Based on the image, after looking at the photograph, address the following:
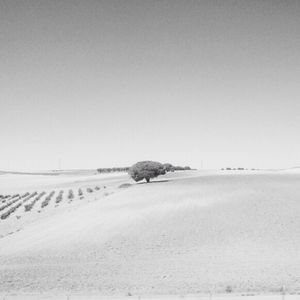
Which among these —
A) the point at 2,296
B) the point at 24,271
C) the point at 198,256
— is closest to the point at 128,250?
the point at 198,256

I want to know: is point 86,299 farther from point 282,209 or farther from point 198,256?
point 282,209

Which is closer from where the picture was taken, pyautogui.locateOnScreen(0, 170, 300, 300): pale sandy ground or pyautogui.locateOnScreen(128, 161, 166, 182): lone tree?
pyautogui.locateOnScreen(0, 170, 300, 300): pale sandy ground

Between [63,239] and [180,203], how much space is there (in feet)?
41.4

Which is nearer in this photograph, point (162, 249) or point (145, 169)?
point (162, 249)

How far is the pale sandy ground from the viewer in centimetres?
1455

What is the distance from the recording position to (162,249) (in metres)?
20.3

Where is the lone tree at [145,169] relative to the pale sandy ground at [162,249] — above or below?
above

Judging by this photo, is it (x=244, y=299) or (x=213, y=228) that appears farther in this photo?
A: (x=213, y=228)

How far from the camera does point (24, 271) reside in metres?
16.5

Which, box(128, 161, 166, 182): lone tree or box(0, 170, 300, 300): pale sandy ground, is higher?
box(128, 161, 166, 182): lone tree

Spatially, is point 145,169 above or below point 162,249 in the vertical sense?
above

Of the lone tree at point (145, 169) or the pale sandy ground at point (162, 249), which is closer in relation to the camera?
the pale sandy ground at point (162, 249)

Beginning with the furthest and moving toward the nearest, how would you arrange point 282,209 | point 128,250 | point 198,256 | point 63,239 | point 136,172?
point 136,172
point 282,209
point 63,239
point 128,250
point 198,256

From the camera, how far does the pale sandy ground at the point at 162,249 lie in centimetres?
1455
